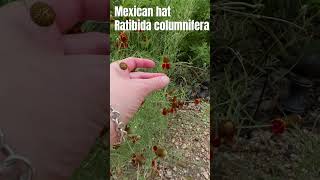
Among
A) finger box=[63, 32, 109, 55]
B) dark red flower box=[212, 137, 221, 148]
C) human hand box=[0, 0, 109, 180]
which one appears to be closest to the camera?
human hand box=[0, 0, 109, 180]

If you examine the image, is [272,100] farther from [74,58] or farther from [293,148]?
[74,58]

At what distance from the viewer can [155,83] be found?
3.93 feet

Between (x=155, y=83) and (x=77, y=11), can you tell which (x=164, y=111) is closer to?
(x=155, y=83)

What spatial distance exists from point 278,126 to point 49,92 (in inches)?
22.2

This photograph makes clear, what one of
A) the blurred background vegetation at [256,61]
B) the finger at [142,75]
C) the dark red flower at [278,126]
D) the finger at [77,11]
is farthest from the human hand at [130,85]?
the dark red flower at [278,126]

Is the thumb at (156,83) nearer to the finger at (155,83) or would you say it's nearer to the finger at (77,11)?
the finger at (155,83)

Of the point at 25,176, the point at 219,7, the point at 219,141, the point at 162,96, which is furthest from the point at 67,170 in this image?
the point at 219,7

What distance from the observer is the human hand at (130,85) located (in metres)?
1.17

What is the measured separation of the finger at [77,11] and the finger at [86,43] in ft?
0.08

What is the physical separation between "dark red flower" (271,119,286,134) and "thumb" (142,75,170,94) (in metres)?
0.33

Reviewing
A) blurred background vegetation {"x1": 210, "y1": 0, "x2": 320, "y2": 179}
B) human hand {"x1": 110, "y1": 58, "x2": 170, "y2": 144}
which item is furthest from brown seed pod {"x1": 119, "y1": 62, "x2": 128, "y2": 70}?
blurred background vegetation {"x1": 210, "y1": 0, "x2": 320, "y2": 179}

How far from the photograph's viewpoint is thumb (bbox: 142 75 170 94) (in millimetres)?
1192

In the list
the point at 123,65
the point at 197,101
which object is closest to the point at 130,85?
the point at 123,65

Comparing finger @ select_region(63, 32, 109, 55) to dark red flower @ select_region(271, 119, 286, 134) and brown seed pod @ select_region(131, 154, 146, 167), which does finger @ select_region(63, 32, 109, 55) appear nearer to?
brown seed pod @ select_region(131, 154, 146, 167)
